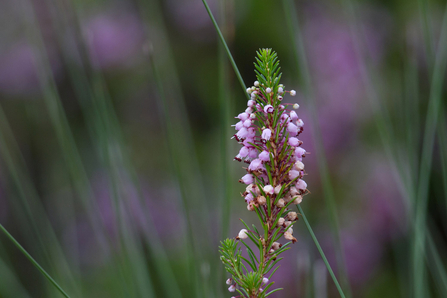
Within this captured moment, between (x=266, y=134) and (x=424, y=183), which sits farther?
(x=424, y=183)

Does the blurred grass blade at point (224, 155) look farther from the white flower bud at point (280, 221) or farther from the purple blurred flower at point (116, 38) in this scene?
the purple blurred flower at point (116, 38)

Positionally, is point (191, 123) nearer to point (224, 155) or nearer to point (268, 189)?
point (224, 155)

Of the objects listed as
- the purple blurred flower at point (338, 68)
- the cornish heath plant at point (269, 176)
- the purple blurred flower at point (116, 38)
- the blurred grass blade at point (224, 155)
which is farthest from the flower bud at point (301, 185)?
the purple blurred flower at point (116, 38)

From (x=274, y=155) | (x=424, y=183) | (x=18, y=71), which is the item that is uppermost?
(x=18, y=71)

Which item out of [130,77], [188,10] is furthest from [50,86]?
[188,10]

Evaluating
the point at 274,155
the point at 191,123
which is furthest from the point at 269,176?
the point at 191,123

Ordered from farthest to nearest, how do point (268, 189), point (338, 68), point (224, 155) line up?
point (338, 68)
point (224, 155)
point (268, 189)

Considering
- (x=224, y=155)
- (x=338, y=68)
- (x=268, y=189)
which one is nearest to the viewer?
(x=268, y=189)

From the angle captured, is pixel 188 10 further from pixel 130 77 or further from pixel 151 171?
pixel 151 171
